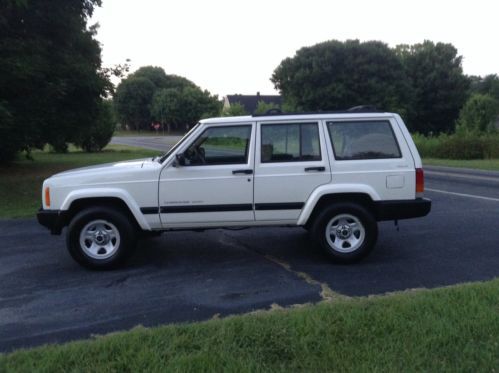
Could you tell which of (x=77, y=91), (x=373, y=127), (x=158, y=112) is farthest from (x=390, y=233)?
(x=158, y=112)

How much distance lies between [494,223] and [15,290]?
291 inches

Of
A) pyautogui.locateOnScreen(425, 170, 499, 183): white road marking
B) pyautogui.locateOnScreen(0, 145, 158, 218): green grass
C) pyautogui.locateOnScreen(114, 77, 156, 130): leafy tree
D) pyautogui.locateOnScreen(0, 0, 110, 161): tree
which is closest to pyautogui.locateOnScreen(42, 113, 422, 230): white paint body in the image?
pyautogui.locateOnScreen(0, 145, 158, 218): green grass

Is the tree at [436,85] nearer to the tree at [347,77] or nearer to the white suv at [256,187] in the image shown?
the tree at [347,77]

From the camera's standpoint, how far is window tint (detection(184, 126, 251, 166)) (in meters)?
6.46

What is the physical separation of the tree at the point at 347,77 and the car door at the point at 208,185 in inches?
1792

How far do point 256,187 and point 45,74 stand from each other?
8.89m

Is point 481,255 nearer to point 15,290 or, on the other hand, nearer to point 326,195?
point 326,195

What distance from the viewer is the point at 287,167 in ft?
21.1

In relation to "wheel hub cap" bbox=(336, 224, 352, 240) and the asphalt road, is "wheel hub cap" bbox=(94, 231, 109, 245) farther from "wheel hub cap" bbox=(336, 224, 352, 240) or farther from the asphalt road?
"wheel hub cap" bbox=(336, 224, 352, 240)

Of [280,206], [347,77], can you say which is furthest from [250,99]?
[280,206]

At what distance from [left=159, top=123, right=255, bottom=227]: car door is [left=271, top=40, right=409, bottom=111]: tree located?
1792 inches

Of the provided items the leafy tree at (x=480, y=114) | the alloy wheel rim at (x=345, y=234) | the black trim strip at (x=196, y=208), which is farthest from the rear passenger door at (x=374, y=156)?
the leafy tree at (x=480, y=114)

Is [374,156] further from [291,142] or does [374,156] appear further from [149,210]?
[149,210]

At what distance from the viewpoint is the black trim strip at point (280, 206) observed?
645 centimetres
